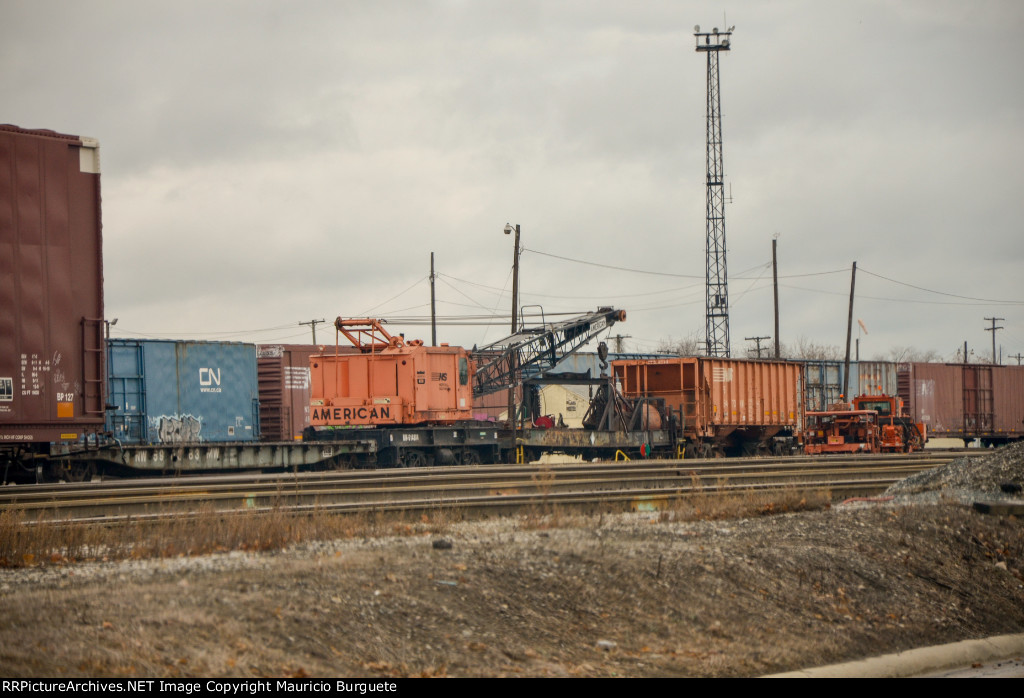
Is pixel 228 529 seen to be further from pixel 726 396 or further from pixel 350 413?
pixel 726 396

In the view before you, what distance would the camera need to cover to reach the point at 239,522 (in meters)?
9.03

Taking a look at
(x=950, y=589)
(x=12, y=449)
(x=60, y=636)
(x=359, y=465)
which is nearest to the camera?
(x=60, y=636)

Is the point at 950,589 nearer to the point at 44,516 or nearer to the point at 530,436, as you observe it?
the point at 44,516

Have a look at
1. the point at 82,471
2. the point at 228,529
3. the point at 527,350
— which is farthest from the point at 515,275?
the point at 228,529

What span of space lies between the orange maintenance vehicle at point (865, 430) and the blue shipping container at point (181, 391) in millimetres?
17684

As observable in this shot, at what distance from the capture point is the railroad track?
10.7m

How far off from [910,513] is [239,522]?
7121 millimetres

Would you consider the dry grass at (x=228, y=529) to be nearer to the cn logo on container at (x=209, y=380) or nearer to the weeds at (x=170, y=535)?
the weeds at (x=170, y=535)

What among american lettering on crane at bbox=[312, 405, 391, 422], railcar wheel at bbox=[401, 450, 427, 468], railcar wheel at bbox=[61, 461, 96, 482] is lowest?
railcar wheel at bbox=[401, 450, 427, 468]

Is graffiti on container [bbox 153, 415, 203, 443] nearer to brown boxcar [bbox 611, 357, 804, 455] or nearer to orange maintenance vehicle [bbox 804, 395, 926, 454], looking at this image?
brown boxcar [bbox 611, 357, 804, 455]

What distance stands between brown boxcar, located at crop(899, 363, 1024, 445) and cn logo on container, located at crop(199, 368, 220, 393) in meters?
30.6

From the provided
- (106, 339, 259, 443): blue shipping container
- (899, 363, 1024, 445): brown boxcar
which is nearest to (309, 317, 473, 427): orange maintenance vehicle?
(106, 339, 259, 443): blue shipping container
